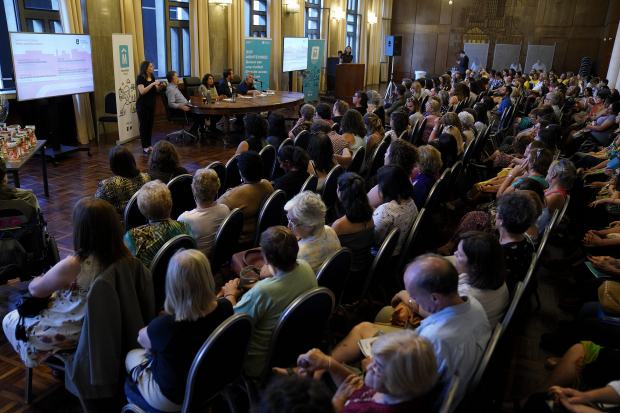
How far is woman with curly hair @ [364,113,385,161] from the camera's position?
212 inches

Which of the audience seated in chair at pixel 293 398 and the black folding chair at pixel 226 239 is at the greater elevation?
the audience seated in chair at pixel 293 398

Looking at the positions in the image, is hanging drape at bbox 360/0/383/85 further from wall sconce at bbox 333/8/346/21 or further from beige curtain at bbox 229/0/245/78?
beige curtain at bbox 229/0/245/78

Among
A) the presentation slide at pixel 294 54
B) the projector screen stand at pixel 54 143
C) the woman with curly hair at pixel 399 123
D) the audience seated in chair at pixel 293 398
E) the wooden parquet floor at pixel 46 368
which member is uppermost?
the presentation slide at pixel 294 54

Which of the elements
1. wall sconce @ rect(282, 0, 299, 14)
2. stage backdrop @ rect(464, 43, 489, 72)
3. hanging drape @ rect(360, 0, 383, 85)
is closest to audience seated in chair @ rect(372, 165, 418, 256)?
wall sconce @ rect(282, 0, 299, 14)

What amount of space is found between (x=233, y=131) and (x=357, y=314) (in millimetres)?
6663

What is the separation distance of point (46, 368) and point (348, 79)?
1245 centimetres

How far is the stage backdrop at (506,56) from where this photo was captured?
17.7m

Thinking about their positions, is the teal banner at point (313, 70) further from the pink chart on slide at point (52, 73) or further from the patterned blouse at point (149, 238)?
the patterned blouse at point (149, 238)

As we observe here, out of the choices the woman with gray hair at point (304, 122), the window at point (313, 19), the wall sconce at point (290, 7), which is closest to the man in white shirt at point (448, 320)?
the woman with gray hair at point (304, 122)

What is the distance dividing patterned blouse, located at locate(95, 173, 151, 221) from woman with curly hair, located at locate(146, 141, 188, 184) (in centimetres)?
32

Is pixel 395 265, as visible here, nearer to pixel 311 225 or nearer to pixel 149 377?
pixel 311 225

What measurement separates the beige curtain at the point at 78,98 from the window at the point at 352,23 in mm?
11537

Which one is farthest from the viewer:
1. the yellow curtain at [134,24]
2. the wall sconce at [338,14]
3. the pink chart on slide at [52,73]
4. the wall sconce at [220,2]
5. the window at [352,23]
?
the window at [352,23]

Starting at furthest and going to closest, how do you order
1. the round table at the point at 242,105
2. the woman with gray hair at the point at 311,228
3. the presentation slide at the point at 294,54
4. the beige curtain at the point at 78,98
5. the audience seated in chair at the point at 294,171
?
1. the presentation slide at the point at 294,54
2. the round table at the point at 242,105
3. the beige curtain at the point at 78,98
4. the audience seated in chair at the point at 294,171
5. the woman with gray hair at the point at 311,228
